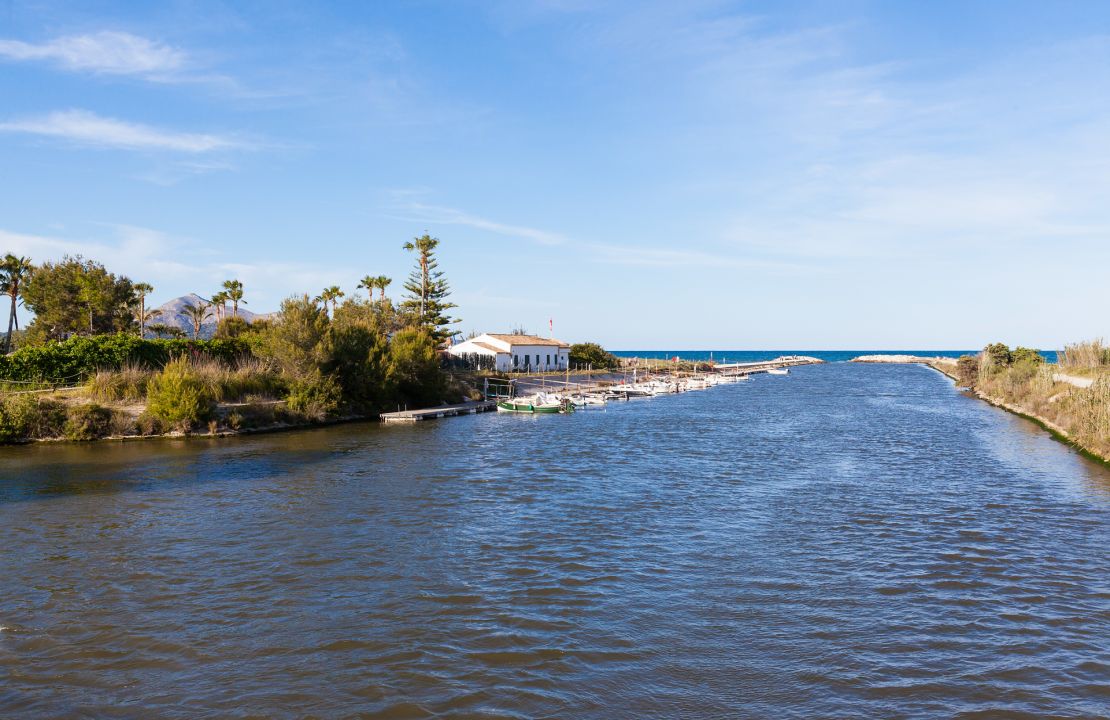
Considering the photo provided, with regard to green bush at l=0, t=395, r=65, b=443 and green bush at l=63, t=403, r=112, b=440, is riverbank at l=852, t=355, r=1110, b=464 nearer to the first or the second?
green bush at l=63, t=403, r=112, b=440

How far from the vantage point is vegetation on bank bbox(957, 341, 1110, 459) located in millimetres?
28109

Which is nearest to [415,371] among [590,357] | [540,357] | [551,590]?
[540,357]

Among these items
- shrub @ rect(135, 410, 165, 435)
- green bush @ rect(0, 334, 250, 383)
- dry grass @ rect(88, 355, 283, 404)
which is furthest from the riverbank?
green bush @ rect(0, 334, 250, 383)

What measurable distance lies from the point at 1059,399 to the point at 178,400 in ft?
152

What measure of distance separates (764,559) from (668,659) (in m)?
5.48

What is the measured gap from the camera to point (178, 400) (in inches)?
1329

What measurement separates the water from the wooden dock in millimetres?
16433

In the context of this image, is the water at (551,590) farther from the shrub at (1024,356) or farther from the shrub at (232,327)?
the shrub at (1024,356)

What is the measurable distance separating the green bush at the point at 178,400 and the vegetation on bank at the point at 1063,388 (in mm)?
38962

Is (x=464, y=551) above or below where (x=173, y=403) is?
below

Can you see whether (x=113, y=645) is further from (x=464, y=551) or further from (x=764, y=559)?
(x=764, y=559)

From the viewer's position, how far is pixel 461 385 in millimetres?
57000

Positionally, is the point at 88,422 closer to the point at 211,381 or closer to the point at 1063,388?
the point at 211,381

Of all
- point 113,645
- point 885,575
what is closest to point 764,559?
point 885,575
